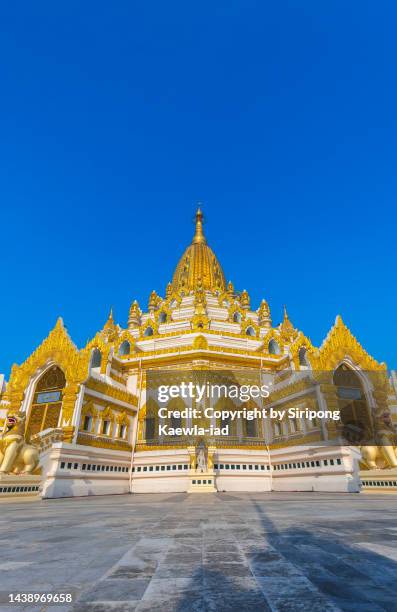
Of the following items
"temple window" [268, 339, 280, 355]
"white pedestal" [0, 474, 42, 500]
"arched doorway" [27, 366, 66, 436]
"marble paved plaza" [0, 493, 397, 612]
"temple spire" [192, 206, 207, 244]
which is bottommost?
"marble paved plaza" [0, 493, 397, 612]

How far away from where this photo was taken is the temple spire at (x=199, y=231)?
45.4 m

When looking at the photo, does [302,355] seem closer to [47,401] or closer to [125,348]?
[125,348]

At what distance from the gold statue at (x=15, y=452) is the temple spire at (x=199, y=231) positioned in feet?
107

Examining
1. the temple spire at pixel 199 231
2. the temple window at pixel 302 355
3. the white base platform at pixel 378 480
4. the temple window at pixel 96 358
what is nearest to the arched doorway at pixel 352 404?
the temple window at pixel 302 355

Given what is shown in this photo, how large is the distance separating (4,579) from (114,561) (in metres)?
0.87

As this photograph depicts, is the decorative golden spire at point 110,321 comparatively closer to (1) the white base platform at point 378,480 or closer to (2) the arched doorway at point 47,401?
(2) the arched doorway at point 47,401

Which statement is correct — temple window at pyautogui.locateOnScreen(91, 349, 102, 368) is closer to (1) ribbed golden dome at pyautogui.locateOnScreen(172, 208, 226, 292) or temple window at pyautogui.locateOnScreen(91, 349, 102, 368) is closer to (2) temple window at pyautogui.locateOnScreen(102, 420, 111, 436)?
(2) temple window at pyautogui.locateOnScreen(102, 420, 111, 436)

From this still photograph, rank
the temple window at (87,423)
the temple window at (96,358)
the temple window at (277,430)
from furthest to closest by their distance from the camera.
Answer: the temple window at (96,358)
the temple window at (277,430)
the temple window at (87,423)

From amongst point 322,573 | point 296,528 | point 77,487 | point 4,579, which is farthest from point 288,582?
point 77,487

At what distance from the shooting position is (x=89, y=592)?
2242 millimetres

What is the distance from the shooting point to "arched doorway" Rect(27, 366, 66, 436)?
19.8 m

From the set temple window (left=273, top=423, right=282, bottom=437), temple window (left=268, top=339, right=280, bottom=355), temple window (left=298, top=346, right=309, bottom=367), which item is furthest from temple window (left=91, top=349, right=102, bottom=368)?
temple window (left=298, top=346, right=309, bottom=367)

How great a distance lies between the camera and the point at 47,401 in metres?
20.4

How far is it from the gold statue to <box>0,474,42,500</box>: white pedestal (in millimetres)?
838
